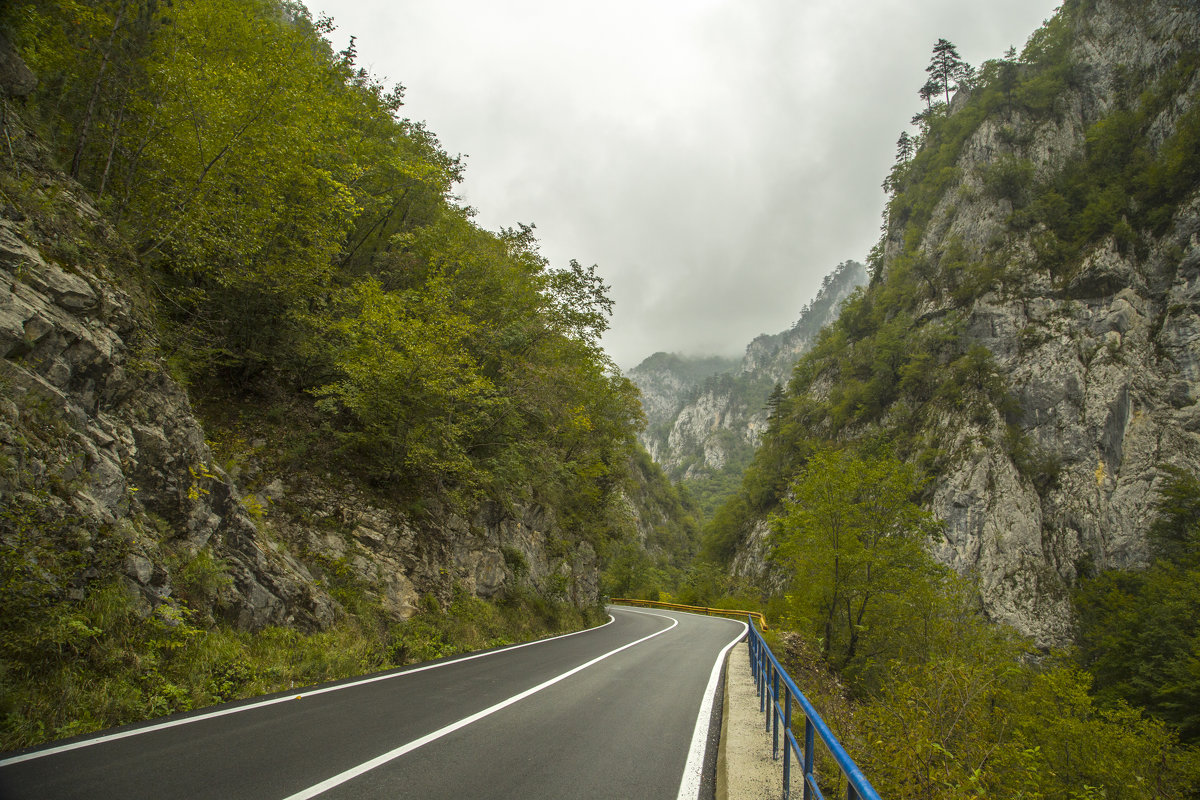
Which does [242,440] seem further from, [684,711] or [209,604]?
[684,711]

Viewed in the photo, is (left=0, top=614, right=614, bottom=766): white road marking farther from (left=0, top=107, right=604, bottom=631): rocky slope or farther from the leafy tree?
the leafy tree

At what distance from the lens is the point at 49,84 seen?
329 inches

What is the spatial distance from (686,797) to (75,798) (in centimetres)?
389

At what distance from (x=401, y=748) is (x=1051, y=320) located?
50584 mm

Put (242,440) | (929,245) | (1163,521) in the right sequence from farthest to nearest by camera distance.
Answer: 1. (929,245)
2. (1163,521)
3. (242,440)

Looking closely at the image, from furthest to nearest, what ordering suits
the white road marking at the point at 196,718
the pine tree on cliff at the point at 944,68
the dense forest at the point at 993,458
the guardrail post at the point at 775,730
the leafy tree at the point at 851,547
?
the pine tree on cliff at the point at 944,68, the leafy tree at the point at 851,547, the dense forest at the point at 993,458, the guardrail post at the point at 775,730, the white road marking at the point at 196,718

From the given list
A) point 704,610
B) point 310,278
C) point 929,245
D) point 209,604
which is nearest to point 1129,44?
point 929,245

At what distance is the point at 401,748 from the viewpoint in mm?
4066

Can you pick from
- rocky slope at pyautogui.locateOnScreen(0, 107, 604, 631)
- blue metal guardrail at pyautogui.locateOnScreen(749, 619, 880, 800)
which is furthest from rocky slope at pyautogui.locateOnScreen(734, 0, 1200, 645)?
rocky slope at pyautogui.locateOnScreen(0, 107, 604, 631)

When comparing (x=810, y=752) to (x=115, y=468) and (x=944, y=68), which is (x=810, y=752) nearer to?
(x=115, y=468)

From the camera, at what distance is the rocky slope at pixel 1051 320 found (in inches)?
1212

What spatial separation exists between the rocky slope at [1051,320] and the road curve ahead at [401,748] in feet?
112

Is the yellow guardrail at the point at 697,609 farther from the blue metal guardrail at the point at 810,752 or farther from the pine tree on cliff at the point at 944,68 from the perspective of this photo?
the pine tree on cliff at the point at 944,68

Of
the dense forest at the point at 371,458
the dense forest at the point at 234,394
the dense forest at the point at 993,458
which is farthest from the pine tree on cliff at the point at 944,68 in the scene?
the dense forest at the point at 234,394
